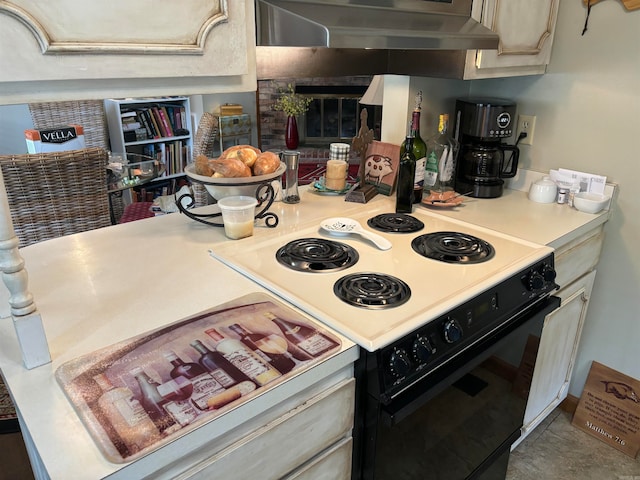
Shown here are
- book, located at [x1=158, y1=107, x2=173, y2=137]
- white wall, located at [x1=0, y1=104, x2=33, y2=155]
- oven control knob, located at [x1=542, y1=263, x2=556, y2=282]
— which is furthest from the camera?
book, located at [x1=158, y1=107, x2=173, y2=137]

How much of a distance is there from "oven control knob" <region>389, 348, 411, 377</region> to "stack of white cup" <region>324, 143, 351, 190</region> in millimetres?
994

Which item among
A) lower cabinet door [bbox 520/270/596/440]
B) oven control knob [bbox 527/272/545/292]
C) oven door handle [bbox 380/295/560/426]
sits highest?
oven control knob [bbox 527/272/545/292]

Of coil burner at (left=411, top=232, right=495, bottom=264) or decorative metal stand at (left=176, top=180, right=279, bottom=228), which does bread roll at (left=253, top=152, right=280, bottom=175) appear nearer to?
decorative metal stand at (left=176, top=180, right=279, bottom=228)

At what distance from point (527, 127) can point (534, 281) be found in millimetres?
905

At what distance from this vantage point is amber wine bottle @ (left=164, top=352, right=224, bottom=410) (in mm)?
806

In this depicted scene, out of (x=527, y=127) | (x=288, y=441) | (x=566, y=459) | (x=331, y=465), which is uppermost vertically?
(x=527, y=127)

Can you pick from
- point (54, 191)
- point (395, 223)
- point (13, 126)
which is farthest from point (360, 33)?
point (13, 126)

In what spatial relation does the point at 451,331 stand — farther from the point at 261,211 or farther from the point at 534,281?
the point at 261,211

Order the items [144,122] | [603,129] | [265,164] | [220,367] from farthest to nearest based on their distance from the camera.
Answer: [144,122] → [603,129] → [265,164] → [220,367]

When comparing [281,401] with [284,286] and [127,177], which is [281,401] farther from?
[127,177]

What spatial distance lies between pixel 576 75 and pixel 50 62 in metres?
1.74

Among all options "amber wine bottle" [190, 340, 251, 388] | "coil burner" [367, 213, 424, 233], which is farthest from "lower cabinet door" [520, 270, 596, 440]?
"amber wine bottle" [190, 340, 251, 388]

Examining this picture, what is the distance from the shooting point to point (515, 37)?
166 centimetres

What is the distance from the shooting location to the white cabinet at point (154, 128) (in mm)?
4492
